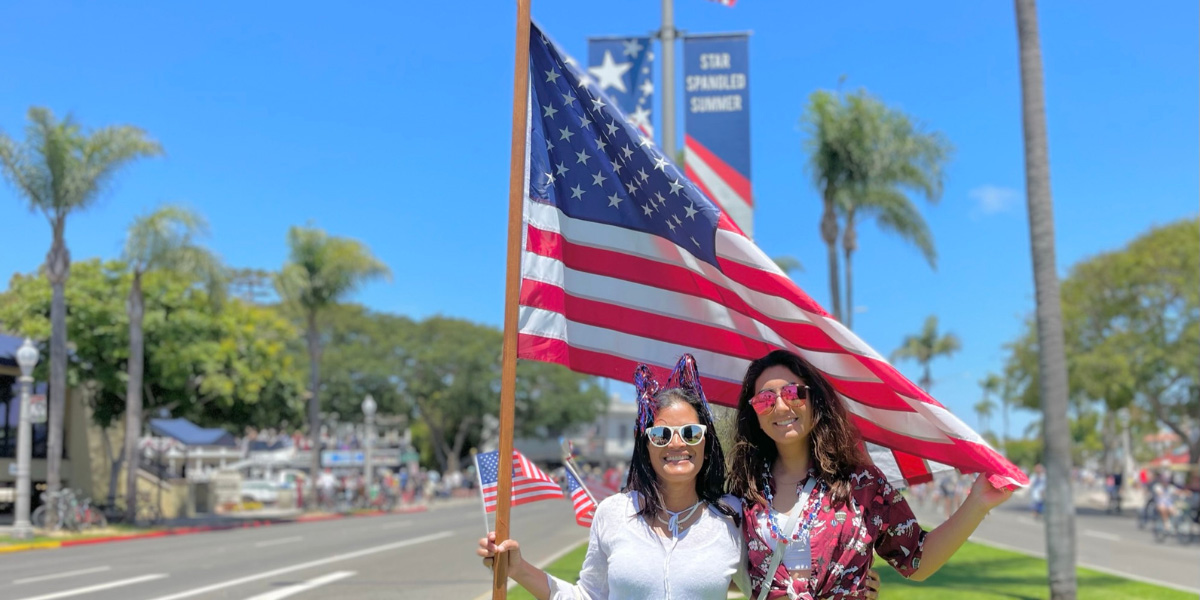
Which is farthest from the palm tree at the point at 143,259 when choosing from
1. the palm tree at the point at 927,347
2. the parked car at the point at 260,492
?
the palm tree at the point at 927,347

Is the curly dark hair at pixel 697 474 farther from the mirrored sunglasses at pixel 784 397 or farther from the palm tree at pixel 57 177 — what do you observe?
the palm tree at pixel 57 177

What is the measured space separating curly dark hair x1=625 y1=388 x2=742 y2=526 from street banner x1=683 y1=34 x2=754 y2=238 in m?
11.2

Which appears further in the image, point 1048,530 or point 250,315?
point 250,315

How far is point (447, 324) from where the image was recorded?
220 feet

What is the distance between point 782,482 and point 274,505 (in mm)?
46763

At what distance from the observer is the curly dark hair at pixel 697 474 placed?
3.62m

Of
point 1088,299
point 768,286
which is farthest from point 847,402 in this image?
point 1088,299

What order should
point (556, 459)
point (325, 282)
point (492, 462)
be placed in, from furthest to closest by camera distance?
point (556, 459)
point (325, 282)
point (492, 462)

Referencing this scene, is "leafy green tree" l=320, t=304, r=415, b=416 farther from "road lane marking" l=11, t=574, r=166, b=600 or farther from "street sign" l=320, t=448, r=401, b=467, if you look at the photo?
"road lane marking" l=11, t=574, r=166, b=600

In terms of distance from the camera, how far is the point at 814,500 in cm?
358

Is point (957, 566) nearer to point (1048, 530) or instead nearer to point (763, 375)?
point (1048, 530)

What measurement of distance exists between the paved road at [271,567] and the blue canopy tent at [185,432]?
15120 mm

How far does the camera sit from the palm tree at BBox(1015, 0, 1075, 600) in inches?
437

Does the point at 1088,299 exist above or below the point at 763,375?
above
